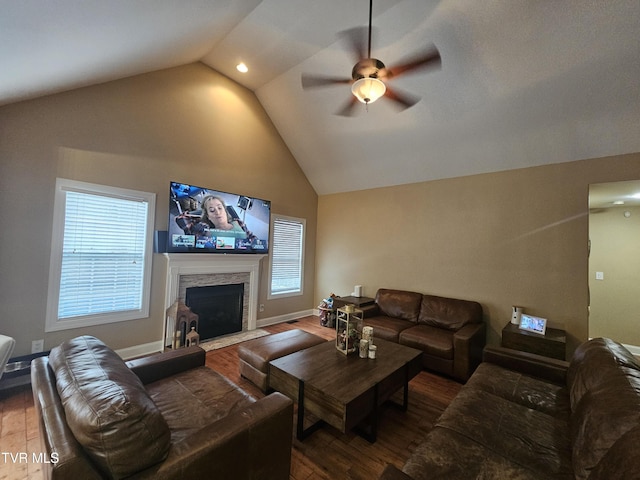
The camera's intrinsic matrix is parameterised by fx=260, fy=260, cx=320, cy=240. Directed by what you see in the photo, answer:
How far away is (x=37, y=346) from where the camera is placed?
9.08ft

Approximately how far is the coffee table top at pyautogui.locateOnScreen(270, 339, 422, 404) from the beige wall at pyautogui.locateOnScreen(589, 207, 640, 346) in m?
4.03

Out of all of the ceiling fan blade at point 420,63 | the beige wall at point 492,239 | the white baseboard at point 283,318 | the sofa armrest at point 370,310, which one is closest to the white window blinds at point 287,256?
the white baseboard at point 283,318

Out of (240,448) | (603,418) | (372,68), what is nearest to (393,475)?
(240,448)

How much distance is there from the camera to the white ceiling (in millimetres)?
2117

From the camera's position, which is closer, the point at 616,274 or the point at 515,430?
the point at 515,430

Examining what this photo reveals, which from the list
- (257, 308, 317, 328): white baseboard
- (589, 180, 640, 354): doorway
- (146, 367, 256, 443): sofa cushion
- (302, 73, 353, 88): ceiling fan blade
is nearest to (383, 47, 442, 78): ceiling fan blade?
(302, 73, 353, 88): ceiling fan blade

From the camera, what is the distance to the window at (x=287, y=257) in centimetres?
A: 514

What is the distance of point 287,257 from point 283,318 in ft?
4.05

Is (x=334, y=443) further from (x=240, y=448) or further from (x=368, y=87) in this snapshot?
(x=368, y=87)

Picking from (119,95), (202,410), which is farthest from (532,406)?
(119,95)

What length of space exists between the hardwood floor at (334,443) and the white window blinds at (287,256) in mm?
2608

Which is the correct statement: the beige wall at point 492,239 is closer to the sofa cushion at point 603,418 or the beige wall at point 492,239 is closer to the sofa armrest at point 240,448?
the sofa cushion at point 603,418

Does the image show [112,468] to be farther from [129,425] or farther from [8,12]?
[8,12]

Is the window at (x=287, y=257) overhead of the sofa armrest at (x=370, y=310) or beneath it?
overhead
